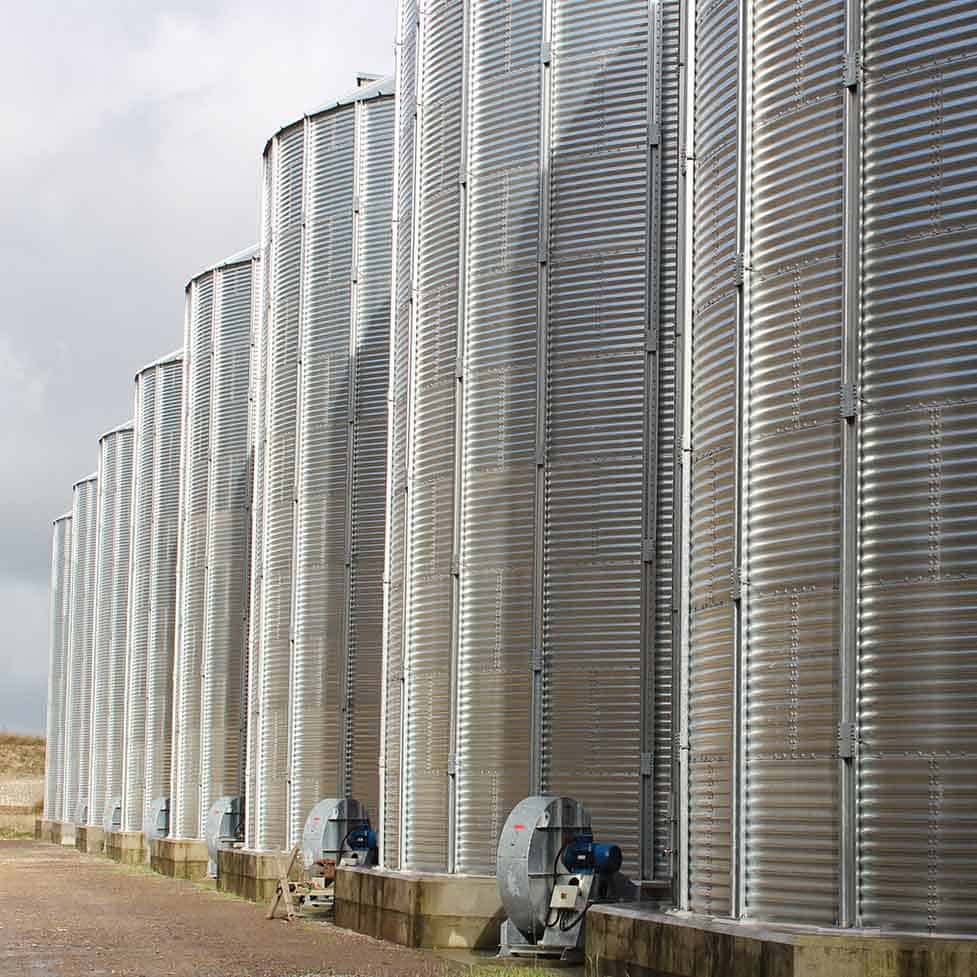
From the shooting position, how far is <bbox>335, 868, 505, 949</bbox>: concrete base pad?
28578 millimetres

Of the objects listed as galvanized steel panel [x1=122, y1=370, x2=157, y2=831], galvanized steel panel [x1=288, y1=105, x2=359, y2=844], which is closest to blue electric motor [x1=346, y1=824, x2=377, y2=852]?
galvanized steel panel [x1=288, y1=105, x2=359, y2=844]

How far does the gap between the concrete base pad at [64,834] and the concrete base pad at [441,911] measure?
54.7m

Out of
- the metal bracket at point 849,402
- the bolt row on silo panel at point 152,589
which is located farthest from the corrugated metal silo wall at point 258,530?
the metal bracket at point 849,402

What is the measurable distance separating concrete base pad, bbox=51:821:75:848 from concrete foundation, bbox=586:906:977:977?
211 feet

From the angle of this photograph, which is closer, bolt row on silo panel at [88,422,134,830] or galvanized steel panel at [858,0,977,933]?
galvanized steel panel at [858,0,977,933]

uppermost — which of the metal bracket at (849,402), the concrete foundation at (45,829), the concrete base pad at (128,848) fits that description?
the metal bracket at (849,402)

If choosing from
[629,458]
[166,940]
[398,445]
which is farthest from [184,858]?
[629,458]

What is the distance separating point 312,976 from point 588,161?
12536 millimetres

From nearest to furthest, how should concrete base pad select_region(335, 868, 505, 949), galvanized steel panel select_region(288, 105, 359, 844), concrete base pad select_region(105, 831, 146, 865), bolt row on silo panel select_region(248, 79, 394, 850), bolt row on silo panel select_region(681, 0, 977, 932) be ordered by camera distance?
1. bolt row on silo panel select_region(681, 0, 977, 932)
2. concrete base pad select_region(335, 868, 505, 949)
3. bolt row on silo panel select_region(248, 79, 394, 850)
4. galvanized steel panel select_region(288, 105, 359, 844)
5. concrete base pad select_region(105, 831, 146, 865)

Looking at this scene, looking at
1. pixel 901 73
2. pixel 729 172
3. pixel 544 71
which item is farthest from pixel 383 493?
pixel 901 73

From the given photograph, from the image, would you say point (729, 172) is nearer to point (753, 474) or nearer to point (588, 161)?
point (753, 474)

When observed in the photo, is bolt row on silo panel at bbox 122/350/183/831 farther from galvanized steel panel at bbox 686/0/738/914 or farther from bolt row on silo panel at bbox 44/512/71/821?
galvanized steel panel at bbox 686/0/738/914

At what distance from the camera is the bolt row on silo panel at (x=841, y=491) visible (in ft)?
58.8

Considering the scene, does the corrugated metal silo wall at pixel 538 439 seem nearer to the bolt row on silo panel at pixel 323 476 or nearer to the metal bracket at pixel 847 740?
the bolt row on silo panel at pixel 323 476
